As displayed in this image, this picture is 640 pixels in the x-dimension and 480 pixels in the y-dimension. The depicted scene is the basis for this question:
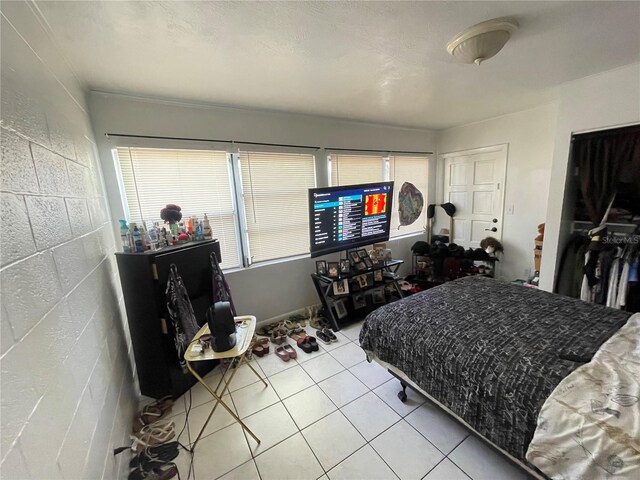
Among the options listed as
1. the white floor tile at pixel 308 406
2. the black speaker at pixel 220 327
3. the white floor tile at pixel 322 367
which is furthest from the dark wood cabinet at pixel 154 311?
the white floor tile at pixel 322 367

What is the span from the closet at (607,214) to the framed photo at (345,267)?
2272 millimetres

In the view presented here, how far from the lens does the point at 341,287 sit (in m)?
A: 2.99

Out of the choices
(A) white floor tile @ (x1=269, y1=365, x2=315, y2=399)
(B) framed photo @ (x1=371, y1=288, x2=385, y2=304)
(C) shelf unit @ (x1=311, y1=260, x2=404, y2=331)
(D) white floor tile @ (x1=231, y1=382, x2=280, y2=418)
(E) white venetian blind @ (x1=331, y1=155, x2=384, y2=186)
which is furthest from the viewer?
(E) white venetian blind @ (x1=331, y1=155, x2=384, y2=186)

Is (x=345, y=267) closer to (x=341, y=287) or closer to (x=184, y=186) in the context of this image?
(x=341, y=287)

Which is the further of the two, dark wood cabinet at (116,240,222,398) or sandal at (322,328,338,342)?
sandal at (322,328,338,342)

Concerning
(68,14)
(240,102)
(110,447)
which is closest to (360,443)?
(110,447)

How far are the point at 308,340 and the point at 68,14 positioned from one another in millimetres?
2757

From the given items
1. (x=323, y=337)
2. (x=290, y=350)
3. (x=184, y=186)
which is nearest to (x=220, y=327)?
(x=290, y=350)

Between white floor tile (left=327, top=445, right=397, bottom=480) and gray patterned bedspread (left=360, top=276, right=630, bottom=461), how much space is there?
482 mm

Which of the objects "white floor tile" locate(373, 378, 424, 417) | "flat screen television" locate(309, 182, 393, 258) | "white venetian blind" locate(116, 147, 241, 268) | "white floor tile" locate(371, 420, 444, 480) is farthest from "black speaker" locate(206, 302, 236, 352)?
"flat screen television" locate(309, 182, 393, 258)

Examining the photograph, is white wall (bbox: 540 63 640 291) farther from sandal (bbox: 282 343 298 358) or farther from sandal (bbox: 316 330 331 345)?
sandal (bbox: 282 343 298 358)

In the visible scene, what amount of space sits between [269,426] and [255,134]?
2.63 metres

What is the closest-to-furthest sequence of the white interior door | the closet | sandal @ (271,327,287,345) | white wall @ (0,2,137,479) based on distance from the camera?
1. white wall @ (0,2,137,479)
2. the closet
3. sandal @ (271,327,287,345)
4. the white interior door

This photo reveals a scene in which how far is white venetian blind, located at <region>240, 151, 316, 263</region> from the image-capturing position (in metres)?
2.81
